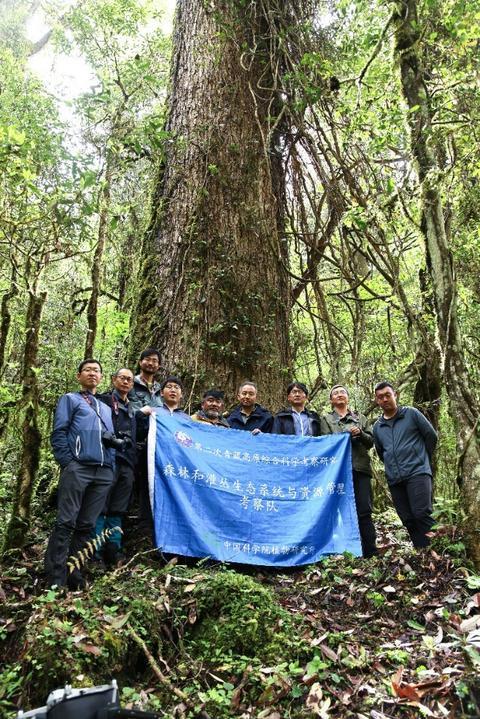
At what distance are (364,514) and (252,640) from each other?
228 cm

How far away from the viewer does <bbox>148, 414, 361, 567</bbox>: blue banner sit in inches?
199

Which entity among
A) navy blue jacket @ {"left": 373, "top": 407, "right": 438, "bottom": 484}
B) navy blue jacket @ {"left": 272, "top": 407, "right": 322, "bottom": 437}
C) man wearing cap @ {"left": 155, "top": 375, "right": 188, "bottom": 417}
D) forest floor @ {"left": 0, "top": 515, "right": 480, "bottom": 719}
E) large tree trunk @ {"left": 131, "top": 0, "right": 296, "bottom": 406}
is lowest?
forest floor @ {"left": 0, "top": 515, "right": 480, "bottom": 719}

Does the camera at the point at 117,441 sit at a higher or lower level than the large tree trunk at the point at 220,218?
lower

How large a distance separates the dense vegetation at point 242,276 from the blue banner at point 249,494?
36 centimetres

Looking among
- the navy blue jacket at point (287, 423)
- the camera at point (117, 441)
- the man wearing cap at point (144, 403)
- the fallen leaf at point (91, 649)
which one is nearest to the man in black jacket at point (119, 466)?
the camera at point (117, 441)

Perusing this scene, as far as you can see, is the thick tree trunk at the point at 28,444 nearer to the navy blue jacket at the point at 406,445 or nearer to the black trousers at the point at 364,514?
the black trousers at the point at 364,514

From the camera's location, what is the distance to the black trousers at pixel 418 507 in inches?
202

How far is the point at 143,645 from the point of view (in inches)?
140

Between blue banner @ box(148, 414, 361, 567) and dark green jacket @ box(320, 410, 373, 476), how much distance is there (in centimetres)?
9

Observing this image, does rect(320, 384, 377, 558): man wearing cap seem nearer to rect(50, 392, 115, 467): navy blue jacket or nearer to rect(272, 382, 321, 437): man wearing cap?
rect(272, 382, 321, 437): man wearing cap

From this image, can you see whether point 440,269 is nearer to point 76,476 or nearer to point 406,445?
point 406,445

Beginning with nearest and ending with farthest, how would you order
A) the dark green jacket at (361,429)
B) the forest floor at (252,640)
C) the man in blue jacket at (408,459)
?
the forest floor at (252,640) → the man in blue jacket at (408,459) → the dark green jacket at (361,429)

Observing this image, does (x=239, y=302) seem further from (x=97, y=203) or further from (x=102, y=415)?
(x=102, y=415)

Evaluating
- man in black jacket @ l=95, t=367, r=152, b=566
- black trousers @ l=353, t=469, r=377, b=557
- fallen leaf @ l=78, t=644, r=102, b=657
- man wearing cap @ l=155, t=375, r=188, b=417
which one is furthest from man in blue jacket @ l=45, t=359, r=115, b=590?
black trousers @ l=353, t=469, r=377, b=557
